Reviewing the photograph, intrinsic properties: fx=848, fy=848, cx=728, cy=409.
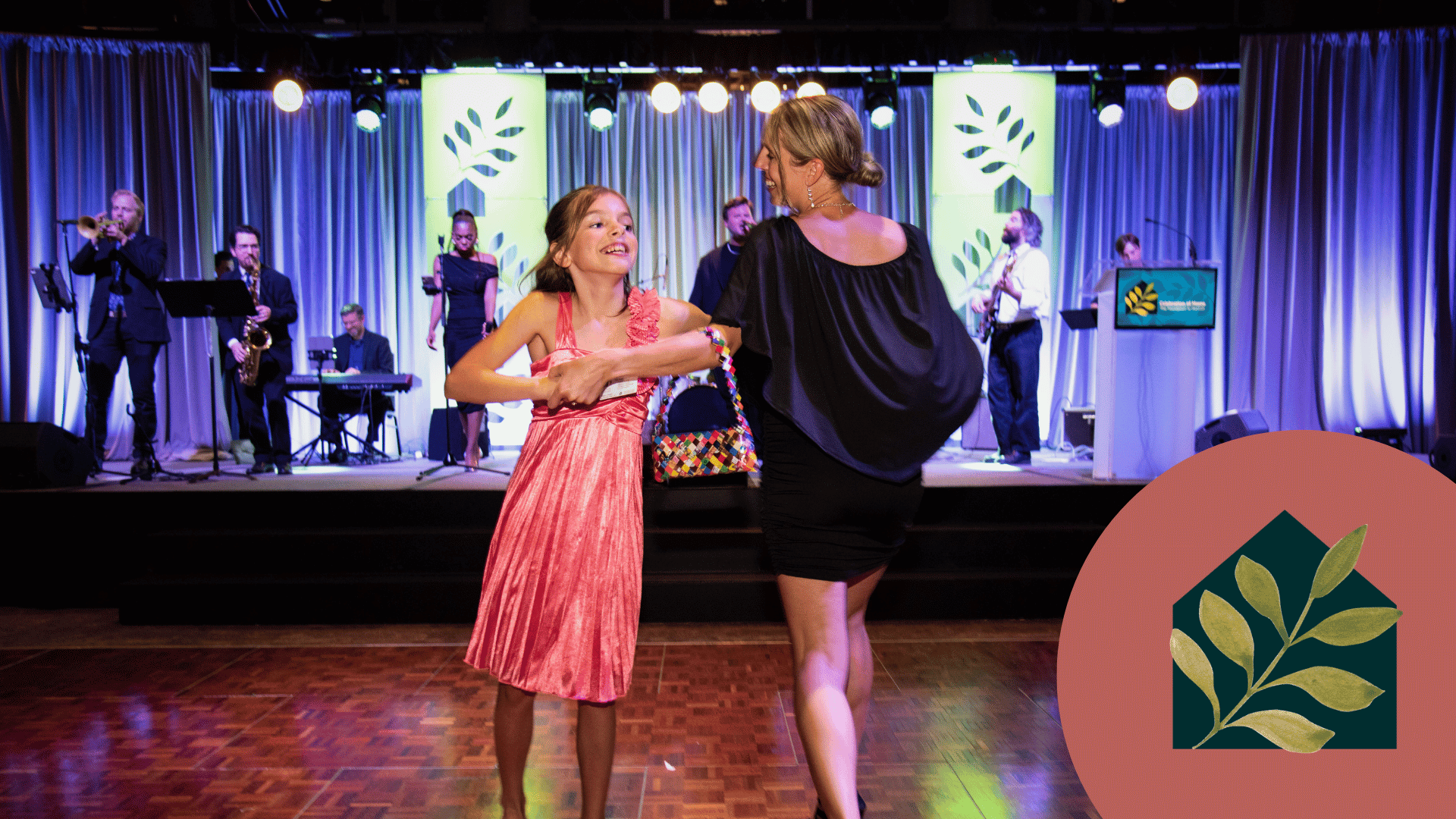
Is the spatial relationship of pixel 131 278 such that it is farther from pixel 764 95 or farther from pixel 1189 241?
pixel 1189 241

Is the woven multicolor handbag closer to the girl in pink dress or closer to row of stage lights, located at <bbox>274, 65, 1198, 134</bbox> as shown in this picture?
the girl in pink dress

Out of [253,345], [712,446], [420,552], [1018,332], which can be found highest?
[1018,332]

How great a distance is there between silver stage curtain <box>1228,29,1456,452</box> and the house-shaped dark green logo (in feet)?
26.6

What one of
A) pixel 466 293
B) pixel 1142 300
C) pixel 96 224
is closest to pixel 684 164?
pixel 466 293

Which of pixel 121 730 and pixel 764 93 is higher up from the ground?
pixel 764 93

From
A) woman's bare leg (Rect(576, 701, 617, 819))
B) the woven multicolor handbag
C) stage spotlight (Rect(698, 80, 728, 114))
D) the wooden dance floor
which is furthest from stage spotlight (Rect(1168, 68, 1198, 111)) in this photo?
woman's bare leg (Rect(576, 701, 617, 819))

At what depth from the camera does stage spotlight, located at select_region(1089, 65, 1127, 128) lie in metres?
7.88

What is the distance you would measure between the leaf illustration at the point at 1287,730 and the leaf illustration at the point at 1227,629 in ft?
0.22

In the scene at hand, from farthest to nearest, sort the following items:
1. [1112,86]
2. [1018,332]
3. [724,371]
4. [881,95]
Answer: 1. [881,95]
2. [1112,86]
3. [1018,332]
4. [724,371]

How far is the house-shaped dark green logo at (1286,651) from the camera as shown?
57.8 inches

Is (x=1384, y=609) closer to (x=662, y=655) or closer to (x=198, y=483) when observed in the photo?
(x=662, y=655)

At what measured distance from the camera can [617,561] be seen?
194cm

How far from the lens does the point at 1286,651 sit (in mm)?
1497

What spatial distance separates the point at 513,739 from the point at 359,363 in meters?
7.31
